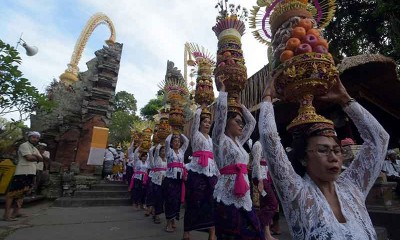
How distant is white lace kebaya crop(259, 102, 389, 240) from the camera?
1483mm

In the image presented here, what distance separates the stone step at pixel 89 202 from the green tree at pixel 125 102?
85.4 ft

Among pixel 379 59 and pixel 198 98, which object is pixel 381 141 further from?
pixel 379 59

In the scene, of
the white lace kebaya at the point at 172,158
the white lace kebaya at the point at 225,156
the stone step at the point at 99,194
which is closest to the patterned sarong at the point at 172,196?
the white lace kebaya at the point at 172,158

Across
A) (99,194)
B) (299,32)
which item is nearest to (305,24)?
(299,32)

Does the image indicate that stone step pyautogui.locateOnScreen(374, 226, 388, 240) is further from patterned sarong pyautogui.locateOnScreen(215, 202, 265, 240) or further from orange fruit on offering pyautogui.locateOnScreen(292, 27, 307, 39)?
orange fruit on offering pyautogui.locateOnScreen(292, 27, 307, 39)

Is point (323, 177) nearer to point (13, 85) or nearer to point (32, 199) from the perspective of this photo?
point (13, 85)

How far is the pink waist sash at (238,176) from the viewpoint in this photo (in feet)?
9.34

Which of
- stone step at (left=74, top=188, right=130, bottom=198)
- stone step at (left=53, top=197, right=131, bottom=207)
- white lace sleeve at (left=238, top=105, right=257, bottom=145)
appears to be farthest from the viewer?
stone step at (left=74, top=188, right=130, bottom=198)

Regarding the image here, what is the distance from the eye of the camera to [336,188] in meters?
1.71

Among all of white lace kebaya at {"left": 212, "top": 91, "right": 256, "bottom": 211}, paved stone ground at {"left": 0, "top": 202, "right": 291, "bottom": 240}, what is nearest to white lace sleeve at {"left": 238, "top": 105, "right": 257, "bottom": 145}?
white lace kebaya at {"left": 212, "top": 91, "right": 256, "bottom": 211}

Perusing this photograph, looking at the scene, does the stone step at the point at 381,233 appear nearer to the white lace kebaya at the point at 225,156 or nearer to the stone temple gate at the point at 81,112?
the white lace kebaya at the point at 225,156

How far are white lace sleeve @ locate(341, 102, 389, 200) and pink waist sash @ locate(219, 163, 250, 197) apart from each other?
3.84 ft

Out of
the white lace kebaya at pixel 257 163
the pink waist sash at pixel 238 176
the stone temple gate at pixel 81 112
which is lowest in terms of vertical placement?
the pink waist sash at pixel 238 176

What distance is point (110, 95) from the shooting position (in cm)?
1492
